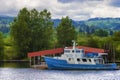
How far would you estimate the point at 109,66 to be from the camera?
10356cm

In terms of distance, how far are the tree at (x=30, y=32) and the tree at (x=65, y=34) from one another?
5505mm

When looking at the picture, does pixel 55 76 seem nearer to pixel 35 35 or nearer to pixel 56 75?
pixel 56 75

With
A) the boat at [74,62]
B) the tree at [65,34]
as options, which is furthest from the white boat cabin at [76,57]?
the tree at [65,34]

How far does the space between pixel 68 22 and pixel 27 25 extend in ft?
54.6

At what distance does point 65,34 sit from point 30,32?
13.7 meters

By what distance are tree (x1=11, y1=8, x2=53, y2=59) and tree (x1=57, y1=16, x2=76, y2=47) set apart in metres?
5.50

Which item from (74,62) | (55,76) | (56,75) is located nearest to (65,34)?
(74,62)

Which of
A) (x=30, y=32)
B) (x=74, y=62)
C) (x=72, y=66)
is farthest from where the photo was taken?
(x=30, y=32)

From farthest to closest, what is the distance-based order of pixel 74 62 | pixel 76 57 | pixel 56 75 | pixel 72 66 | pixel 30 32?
pixel 30 32 → pixel 74 62 → pixel 76 57 → pixel 72 66 → pixel 56 75

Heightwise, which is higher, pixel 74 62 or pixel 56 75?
pixel 74 62

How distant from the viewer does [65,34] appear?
506ft

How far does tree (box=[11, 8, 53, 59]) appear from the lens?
146000 mm

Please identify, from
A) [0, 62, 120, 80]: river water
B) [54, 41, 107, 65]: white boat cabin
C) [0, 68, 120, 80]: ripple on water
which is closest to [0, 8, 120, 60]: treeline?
[54, 41, 107, 65]: white boat cabin

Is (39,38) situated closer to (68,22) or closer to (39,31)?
(39,31)
